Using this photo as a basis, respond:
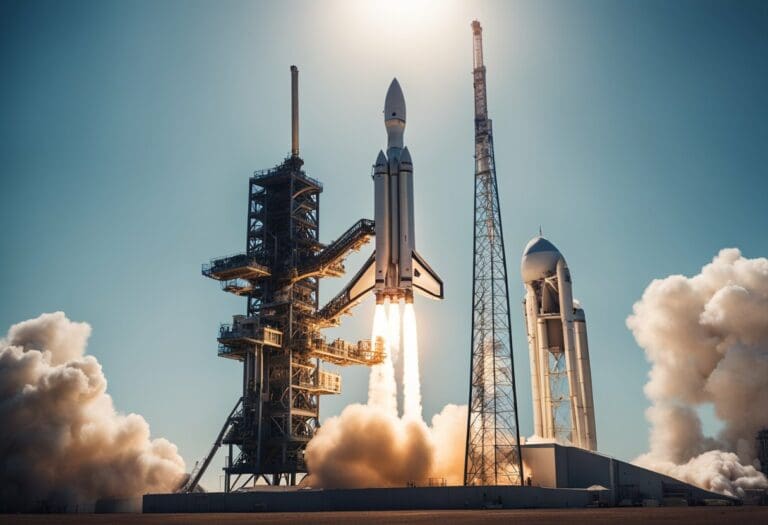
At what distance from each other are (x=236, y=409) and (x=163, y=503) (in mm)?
15402

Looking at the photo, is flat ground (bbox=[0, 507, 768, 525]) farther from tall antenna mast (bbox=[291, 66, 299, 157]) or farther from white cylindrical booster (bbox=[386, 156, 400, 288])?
tall antenna mast (bbox=[291, 66, 299, 157])

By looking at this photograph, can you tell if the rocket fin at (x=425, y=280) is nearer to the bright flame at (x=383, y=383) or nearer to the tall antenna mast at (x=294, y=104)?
the bright flame at (x=383, y=383)

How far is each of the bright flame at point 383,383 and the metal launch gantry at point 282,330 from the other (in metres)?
2.00

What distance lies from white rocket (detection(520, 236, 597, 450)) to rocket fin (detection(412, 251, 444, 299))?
11664 mm

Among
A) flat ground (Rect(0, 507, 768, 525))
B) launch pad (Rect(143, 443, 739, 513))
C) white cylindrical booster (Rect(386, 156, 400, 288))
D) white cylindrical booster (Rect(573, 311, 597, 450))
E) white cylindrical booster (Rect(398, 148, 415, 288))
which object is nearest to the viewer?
flat ground (Rect(0, 507, 768, 525))

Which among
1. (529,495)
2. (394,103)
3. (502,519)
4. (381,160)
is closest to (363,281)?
(381,160)

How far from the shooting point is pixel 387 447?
60.2 meters

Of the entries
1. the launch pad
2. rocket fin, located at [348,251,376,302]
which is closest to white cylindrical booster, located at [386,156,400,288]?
rocket fin, located at [348,251,376,302]

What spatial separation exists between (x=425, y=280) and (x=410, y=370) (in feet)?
21.7

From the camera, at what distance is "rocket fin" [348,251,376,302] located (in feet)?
213

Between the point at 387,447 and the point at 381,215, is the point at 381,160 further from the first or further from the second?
the point at 387,447

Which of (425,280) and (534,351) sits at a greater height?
(425,280)

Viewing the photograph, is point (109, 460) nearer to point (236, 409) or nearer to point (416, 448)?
point (236, 409)

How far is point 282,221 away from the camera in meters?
72.4
